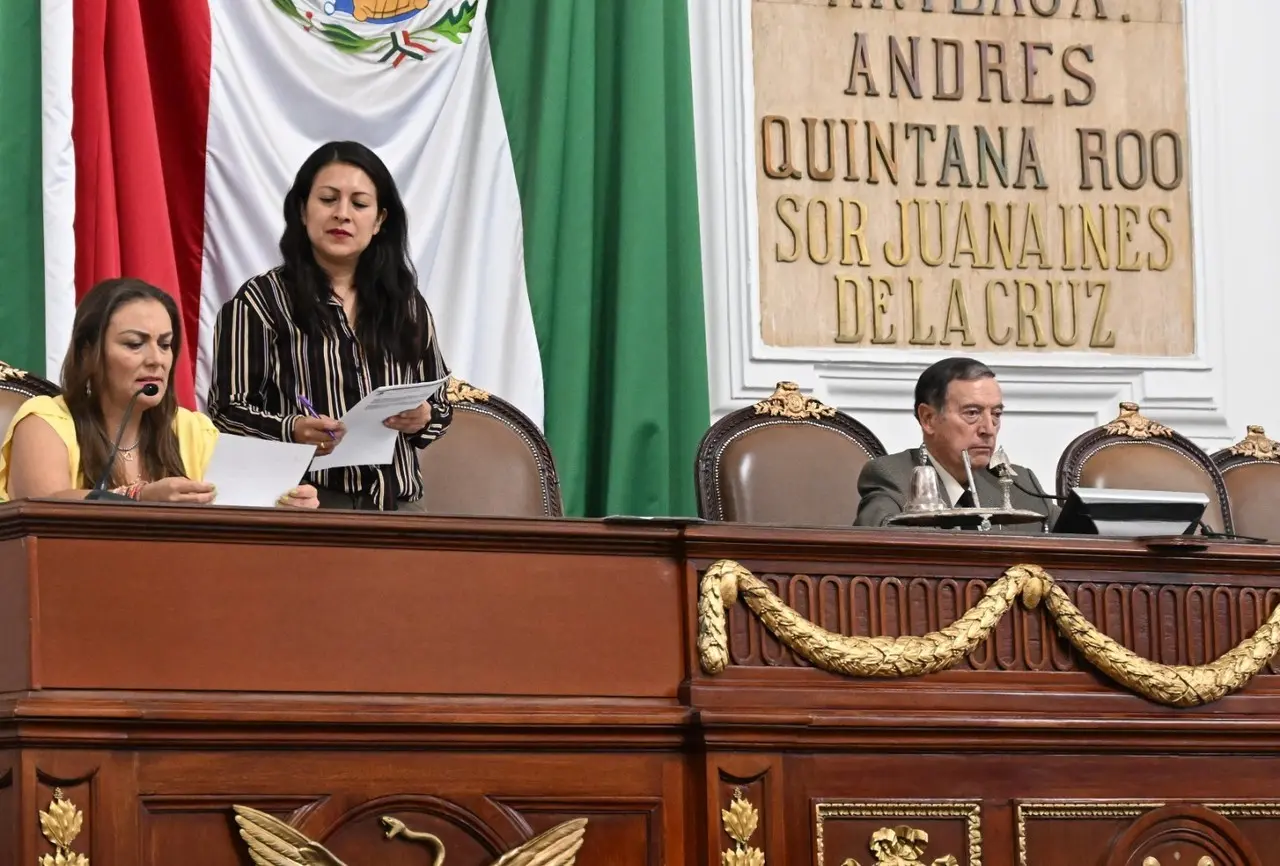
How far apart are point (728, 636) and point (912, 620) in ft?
1.03

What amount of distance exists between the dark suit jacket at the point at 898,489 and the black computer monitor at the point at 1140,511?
45 cm

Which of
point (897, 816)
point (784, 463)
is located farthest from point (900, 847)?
point (784, 463)

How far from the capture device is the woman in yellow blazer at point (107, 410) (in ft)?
10.8

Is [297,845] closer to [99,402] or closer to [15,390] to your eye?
[99,402]

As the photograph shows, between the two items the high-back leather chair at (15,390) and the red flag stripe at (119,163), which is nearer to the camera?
the high-back leather chair at (15,390)

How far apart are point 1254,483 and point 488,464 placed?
73.1 inches

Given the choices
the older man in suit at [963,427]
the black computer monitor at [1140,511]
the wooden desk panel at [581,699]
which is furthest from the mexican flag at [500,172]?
the wooden desk panel at [581,699]

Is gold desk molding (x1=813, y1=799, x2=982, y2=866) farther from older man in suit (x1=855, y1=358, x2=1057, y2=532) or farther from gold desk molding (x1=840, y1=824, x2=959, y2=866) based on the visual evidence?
older man in suit (x1=855, y1=358, x2=1057, y2=532)

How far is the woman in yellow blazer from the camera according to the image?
3.29m

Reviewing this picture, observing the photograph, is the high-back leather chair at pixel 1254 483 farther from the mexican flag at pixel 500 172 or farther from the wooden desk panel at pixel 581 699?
the wooden desk panel at pixel 581 699

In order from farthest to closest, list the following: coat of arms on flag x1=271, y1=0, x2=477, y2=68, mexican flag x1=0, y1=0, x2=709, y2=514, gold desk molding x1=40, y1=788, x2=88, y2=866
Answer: coat of arms on flag x1=271, y1=0, x2=477, y2=68 → mexican flag x1=0, y1=0, x2=709, y2=514 → gold desk molding x1=40, y1=788, x2=88, y2=866

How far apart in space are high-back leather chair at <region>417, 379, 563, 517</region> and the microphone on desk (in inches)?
34.9

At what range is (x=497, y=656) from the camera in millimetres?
2812

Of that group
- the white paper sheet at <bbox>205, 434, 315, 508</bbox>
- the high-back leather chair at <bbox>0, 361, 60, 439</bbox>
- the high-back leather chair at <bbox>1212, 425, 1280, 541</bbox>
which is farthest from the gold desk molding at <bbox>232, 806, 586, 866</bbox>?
the high-back leather chair at <bbox>1212, 425, 1280, 541</bbox>
